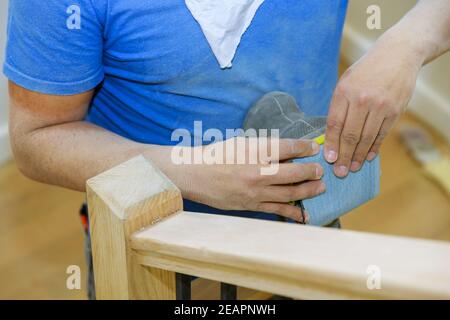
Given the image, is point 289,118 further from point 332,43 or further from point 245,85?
point 332,43

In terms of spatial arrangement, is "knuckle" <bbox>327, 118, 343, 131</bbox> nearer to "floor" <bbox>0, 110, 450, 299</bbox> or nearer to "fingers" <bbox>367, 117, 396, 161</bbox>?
"fingers" <bbox>367, 117, 396, 161</bbox>

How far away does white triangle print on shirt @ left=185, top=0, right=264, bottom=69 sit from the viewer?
888 mm

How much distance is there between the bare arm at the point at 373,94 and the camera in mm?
833

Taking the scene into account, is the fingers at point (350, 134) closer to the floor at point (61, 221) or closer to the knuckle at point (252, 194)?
the knuckle at point (252, 194)

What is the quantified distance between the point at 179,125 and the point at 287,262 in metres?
0.51

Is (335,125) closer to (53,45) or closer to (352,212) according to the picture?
(53,45)

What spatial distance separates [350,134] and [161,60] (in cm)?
27

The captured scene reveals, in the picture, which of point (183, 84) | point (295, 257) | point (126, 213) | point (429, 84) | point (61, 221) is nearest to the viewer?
point (295, 257)

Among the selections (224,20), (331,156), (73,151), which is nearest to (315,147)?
(331,156)

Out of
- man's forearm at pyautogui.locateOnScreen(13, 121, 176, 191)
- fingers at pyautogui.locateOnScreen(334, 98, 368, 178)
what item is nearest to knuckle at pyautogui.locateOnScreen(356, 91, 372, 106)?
fingers at pyautogui.locateOnScreen(334, 98, 368, 178)

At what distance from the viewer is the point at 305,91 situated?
3.44 feet

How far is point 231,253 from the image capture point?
0.56m
